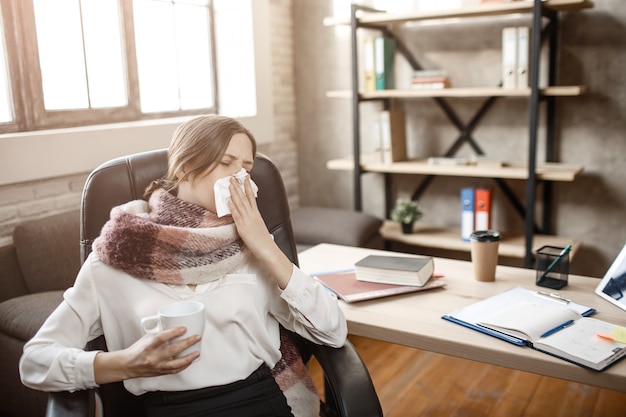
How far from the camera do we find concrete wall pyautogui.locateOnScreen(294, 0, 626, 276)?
3.07 m

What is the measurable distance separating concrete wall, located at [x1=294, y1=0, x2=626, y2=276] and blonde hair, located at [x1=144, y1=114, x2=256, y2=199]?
232 centimetres

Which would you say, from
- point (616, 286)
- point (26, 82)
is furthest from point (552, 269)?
point (26, 82)

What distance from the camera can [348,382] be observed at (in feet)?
4.21

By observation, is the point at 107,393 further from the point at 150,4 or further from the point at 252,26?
the point at 252,26

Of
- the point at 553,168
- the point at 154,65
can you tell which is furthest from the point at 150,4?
the point at 553,168

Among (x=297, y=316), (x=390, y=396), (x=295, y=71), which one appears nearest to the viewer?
(x=297, y=316)

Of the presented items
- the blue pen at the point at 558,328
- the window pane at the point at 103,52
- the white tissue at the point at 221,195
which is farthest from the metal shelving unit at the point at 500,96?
the white tissue at the point at 221,195

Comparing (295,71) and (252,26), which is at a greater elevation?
(252,26)

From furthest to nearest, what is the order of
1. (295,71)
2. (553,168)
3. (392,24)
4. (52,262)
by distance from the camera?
(295,71), (392,24), (553,168), (52,262)

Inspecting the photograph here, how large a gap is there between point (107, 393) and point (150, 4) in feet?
7.48

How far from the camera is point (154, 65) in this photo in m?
3.17

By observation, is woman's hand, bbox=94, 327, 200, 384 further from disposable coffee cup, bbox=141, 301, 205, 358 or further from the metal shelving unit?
the metal shelving unit

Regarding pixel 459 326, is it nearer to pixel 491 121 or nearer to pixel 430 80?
pixel 430 80

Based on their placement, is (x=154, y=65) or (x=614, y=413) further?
(x=154, y=65)
